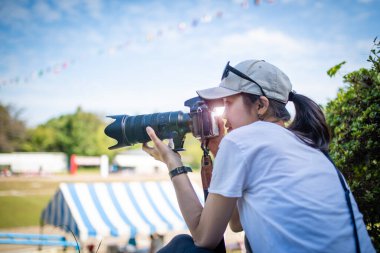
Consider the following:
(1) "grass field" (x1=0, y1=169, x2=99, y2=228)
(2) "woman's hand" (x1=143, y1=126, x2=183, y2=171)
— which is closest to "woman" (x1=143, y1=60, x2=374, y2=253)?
(2) "woman's hand" (x1=143, y1=126, x2=183, y2=171)

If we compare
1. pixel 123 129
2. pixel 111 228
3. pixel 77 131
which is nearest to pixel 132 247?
pixel 111 228

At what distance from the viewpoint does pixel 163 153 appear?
1.54m

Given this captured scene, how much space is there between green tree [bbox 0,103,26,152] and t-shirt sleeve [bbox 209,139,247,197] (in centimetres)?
4886

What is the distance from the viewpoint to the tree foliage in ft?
6.61

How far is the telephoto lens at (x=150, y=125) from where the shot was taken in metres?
1.68

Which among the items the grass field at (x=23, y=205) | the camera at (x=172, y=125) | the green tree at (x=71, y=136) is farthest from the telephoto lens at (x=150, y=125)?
the green tree at (x=71, y=136)

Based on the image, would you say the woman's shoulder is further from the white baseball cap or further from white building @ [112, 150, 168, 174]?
white building @ [112, 150, 168, 174]

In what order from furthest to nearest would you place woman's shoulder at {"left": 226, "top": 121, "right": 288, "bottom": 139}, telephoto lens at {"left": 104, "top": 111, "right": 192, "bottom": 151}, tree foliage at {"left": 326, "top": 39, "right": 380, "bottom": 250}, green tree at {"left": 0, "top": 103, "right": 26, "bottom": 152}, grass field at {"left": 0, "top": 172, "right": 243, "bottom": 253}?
green tree at {"left": 0, "top": 103, "right": 26, "bottom": 152}, grass field at {"left": 0, "top": 172, "right": 243, "bottom": 253}, tree foliage at {"left": 326, "top": 39, "right": 380, "bottom": 250}, telephoto lens at {"left": 104, "top": 111, "right": 192, "bottom": 151}, woman's shoulder at {"left": 226, "top": 121, "right": 288, "bottom": 139}

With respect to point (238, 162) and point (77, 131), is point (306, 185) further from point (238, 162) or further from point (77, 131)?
point (77, 131)

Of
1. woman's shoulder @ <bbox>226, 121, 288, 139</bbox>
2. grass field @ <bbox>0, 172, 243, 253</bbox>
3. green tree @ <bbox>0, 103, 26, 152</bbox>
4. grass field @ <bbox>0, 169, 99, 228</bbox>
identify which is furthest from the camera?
green tree @ <bbox>0, 103, 26, 152</bbox>

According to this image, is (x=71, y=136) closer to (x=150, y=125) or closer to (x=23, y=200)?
(x=23, y=200)

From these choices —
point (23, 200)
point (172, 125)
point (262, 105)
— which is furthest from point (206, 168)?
point (23, 200)

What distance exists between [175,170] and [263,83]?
1.67 ft

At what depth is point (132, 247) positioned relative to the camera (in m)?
6.93
